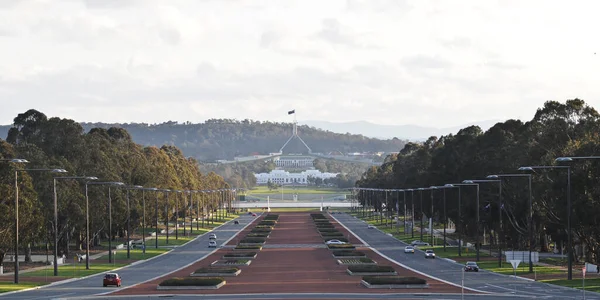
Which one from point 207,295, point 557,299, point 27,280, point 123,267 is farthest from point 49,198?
point 557,299

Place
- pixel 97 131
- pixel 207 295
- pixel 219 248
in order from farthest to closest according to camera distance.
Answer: pixel 97 131, pixel 219 248, pixel 207 295

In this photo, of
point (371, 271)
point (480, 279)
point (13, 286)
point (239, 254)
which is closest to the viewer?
point (13, 286)

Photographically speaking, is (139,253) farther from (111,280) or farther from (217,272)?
(111,280)

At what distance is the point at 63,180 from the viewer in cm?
11656

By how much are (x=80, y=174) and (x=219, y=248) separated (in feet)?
71.9

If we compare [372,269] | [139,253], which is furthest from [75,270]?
[139,253]

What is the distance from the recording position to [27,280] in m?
86.9

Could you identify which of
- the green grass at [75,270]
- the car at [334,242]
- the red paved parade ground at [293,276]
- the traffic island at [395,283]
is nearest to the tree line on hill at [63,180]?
the green grass at [75,270]

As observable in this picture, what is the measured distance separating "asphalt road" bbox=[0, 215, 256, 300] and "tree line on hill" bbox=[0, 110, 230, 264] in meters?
9.16

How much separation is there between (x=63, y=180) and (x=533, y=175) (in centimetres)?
5123

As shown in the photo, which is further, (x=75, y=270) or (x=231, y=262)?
(x=231, y=262)

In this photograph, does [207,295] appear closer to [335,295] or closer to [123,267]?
[335,295]

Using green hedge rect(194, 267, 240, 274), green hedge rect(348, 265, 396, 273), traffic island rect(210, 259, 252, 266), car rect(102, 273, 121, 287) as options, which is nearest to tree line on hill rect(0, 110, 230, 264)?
green hedge rect(194, 267, 240, 274)

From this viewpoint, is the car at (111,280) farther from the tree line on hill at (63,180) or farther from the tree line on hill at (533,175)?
the tree line on hill at (533,175)
